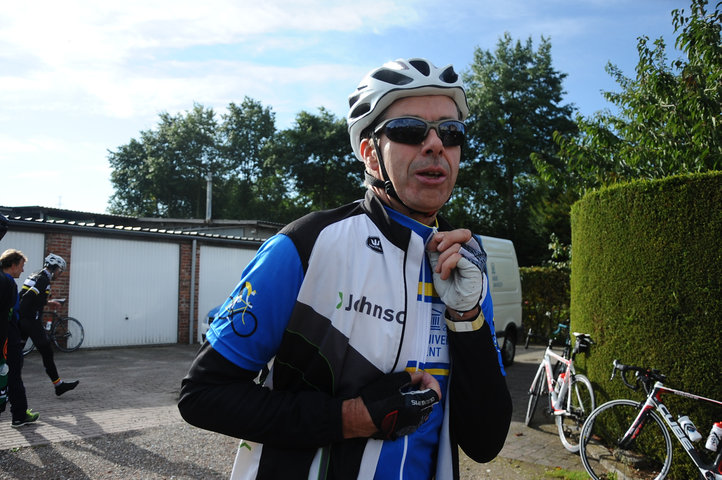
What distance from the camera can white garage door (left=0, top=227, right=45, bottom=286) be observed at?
1258cm

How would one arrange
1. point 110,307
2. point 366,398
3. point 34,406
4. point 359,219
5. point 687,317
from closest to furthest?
1. point 366,398
2. point 359,219
3. point 687,317
4. point 34,406
5. point 110,307

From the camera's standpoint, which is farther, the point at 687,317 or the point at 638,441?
the point at 638,441

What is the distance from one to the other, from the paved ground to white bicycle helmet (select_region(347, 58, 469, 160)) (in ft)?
14.5

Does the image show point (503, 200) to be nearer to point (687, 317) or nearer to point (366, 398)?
point (687, 317)

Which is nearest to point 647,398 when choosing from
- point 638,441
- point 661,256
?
point 638,441

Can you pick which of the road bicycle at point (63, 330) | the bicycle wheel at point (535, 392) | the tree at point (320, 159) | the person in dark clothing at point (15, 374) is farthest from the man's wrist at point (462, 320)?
the tree at point (320, 159)

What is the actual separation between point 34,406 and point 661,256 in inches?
322

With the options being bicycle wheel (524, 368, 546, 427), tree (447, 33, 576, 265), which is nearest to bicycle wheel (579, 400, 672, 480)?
bicycle wheel (524, 368, 546, 427)

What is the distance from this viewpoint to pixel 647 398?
16.1 ft

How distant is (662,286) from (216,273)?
1389cm

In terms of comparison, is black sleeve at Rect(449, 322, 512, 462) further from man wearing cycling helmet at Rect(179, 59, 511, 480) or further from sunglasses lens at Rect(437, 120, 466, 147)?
sunglasses lens at Rect(437, 120, 466, 147)

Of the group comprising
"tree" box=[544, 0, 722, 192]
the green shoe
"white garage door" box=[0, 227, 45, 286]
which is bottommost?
the green shoe

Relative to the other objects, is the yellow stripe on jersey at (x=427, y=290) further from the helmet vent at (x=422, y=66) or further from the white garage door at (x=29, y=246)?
the white garage door at (x=29, y=246)

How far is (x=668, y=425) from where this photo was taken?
185 inches
